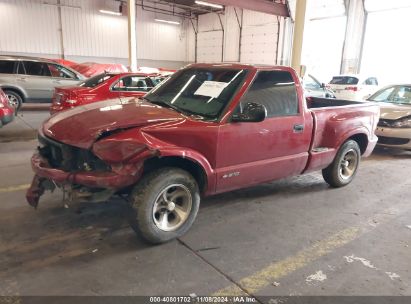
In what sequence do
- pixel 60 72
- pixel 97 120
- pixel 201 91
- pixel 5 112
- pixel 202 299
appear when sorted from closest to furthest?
1. pixel 202 299
2. pixel 97 120
3. pixel 201 91
4. pixel 5 112
5. pixel 60 72

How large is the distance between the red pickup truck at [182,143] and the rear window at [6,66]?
27.8 feet

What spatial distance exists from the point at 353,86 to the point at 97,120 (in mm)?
13817

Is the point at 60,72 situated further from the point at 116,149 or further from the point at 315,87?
the point at 116,149

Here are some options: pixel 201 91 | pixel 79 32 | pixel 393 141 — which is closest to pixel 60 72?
pixel 201 91

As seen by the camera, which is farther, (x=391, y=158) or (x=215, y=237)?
(x=391, y=158)

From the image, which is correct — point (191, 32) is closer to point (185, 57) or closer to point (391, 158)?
point (185, 57)

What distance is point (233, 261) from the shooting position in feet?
9.62

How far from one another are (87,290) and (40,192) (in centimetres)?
128

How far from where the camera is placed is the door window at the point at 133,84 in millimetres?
8102

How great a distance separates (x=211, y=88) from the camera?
3604 mm

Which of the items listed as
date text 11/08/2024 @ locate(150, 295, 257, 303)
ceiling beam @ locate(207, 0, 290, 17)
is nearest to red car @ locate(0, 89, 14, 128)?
date text 11/08/2024 @ locate(150, 295, 257, 303)

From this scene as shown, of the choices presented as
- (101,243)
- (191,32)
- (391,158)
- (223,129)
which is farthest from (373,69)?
(101,243)

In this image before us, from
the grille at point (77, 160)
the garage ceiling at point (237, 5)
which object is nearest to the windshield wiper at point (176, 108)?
the grille at point (77, 160)

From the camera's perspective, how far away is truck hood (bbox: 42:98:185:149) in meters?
2.90
